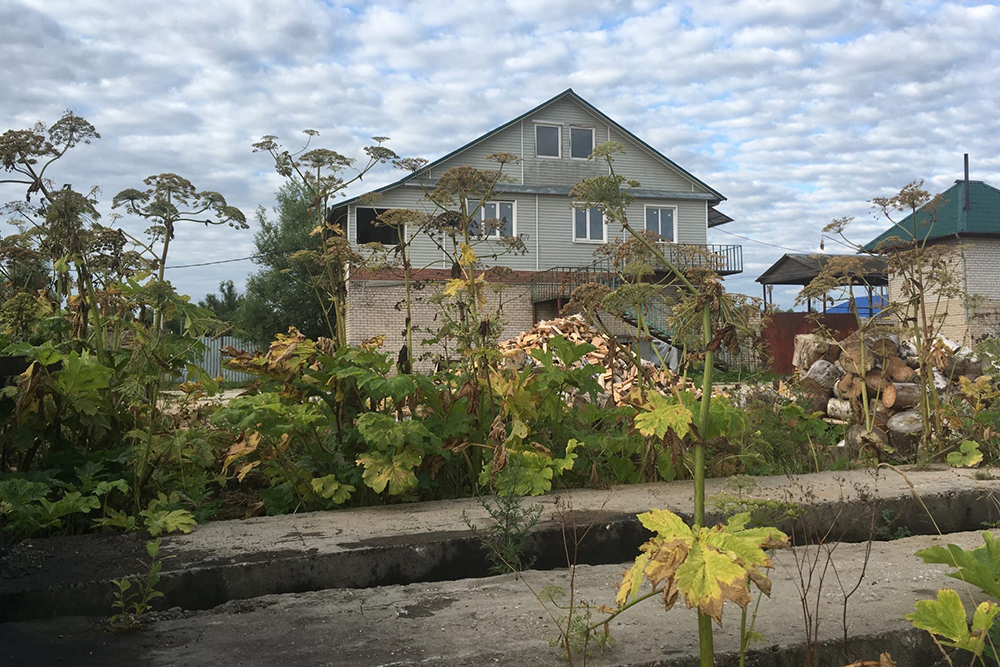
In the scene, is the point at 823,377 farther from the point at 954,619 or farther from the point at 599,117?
the point at 599,117

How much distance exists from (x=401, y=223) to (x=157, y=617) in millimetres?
2875

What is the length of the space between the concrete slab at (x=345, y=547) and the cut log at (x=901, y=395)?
3100 mm

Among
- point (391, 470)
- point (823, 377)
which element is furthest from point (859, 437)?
point (391, 470)

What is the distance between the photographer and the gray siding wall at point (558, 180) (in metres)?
24.1

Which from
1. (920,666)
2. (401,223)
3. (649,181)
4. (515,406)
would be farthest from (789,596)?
(649,181)

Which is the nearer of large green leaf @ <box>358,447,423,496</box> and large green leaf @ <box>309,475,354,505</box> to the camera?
large green leaf @ <box>358,447,423,496</box>

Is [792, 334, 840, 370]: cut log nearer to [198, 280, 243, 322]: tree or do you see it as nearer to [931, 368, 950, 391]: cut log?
[931, 368, 950, 391]: cut log

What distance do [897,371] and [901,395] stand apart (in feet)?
1.00

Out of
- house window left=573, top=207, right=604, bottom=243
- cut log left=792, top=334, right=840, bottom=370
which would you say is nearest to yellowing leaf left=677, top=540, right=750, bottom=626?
cut log left=792, top=334, right=840, bottom=370

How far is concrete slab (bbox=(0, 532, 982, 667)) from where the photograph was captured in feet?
8.02

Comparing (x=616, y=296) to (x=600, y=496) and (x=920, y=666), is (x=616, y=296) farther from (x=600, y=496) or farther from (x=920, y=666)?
(x=920, y=666)

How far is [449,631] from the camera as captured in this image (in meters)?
2.69

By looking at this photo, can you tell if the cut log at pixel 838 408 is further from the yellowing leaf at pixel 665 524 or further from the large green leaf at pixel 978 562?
the yellowing leaf at pixel 665 524

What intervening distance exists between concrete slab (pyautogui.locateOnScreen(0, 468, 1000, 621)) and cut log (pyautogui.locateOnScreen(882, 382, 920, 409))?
10.2ft
